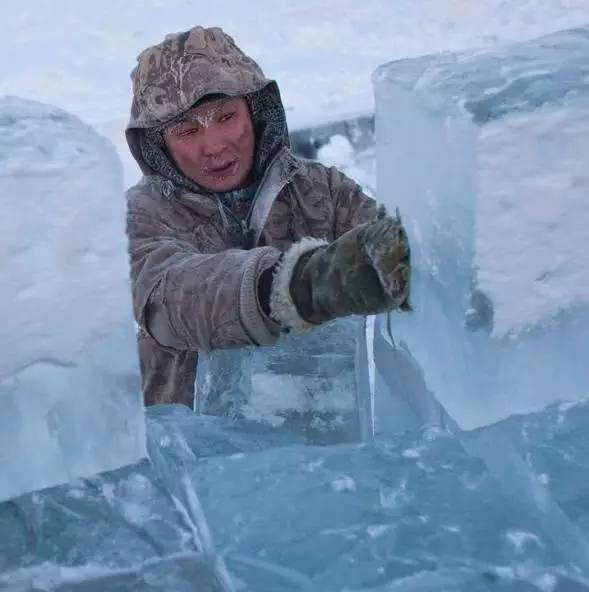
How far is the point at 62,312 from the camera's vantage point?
1.19 m

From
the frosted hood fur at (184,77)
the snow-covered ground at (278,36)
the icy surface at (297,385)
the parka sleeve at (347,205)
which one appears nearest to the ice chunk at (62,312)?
the icy surface at (297,385)

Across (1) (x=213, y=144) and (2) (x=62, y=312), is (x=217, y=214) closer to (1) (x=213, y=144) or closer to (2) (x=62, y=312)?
(1) (x=213, y=144)

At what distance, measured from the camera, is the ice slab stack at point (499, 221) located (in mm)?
Answer: 1197

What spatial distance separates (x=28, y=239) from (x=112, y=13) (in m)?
7.47

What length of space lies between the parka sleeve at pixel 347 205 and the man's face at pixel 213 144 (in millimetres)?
280

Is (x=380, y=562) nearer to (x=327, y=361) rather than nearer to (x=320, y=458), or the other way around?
(x=320, y=458)

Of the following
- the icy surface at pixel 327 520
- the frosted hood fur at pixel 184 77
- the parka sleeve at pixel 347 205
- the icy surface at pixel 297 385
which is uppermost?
the frosted hood fur at pixel 184 77

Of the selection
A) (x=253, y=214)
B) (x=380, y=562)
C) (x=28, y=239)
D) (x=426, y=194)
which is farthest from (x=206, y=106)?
(x=380, y=562)

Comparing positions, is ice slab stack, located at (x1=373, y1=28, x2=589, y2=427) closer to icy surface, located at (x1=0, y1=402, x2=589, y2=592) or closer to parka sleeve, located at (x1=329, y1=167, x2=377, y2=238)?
icy surface, located at (x1=0, y1=402, x2=589, y2=592)

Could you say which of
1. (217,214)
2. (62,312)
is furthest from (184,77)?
(62,312)

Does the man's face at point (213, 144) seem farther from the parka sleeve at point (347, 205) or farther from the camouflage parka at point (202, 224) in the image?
the parka sleeve at point (347, 205)

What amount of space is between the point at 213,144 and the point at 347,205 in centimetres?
42

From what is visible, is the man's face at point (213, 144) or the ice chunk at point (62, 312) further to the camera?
the man's face at point (213, 144)

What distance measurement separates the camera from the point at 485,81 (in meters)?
1.31
